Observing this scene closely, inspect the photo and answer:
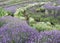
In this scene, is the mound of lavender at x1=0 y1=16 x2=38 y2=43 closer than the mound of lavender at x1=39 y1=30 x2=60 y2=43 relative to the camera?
No

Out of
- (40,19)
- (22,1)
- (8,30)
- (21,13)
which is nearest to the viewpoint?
(8,30)

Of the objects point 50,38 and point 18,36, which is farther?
point 18,36

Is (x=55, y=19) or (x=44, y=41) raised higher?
(x=44, y=41)

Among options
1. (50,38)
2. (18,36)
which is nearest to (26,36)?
(18,36)

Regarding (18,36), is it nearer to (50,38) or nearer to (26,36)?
(26,36)

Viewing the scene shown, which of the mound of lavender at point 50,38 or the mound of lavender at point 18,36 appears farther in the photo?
the mound of lavender at point 18,36

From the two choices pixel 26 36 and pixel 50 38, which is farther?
pixel 26 36

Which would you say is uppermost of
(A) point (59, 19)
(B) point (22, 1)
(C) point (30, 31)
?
(C) point (30, 31)

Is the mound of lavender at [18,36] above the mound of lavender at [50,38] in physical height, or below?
below

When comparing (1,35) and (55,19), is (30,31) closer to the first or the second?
(1,35)

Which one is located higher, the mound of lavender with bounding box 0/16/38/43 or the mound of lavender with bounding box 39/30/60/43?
the mound of lavender with bounding box 39/30/60/43

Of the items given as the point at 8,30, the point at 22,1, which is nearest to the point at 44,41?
the point at 8,30
